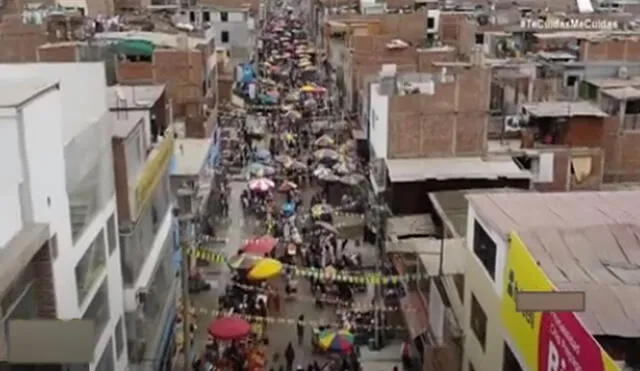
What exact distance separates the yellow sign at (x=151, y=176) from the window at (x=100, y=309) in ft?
7.09

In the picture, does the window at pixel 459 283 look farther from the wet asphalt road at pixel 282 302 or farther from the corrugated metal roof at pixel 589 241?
the wet asphalt road at pixel 282 302

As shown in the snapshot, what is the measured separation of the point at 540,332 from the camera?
11.2 m

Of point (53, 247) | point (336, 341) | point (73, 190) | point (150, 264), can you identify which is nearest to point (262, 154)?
point (336, 341)

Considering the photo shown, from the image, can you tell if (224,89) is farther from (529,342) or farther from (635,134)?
(529,342)

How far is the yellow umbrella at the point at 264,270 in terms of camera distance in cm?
2475

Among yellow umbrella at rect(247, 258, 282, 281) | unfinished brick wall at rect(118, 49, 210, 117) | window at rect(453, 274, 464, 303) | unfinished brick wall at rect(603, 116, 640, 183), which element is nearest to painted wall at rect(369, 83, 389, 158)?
yellow umbrella at rect(247, 258, 282, 281)

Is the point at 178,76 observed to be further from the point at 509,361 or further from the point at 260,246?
the point at 509,361

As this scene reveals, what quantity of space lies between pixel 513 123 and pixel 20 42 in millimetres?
22789

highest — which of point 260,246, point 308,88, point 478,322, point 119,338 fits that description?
point 478,322

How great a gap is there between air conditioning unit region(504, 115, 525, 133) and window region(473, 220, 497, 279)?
13041mm

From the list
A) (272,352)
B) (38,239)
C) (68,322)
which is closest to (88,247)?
(38,239)

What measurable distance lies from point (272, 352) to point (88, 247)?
32.8 ft

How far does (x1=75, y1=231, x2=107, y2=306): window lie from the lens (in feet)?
45.0

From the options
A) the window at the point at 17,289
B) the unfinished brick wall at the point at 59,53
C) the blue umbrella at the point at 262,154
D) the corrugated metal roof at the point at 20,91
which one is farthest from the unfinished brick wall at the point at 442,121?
the blue umbrella at the point at 262,154
